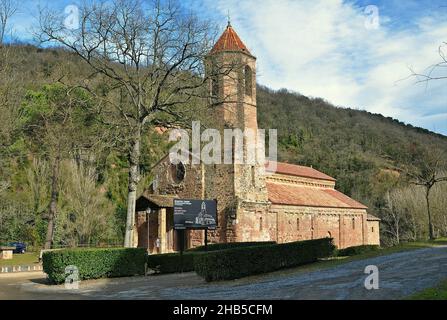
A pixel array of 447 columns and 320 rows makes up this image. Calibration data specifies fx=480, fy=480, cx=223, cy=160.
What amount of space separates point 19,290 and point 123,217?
98.1ft

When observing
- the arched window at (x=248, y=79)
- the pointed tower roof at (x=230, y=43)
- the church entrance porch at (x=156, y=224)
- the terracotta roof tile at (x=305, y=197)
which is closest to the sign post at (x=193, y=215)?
the church entrance porch at (x=156, y=224)

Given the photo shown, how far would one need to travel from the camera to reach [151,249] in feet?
116

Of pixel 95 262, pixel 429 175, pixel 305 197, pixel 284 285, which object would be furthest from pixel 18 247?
pixel 429 175

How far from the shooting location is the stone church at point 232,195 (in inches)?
1266

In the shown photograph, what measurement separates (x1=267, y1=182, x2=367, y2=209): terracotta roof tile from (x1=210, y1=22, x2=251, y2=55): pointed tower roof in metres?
11.5

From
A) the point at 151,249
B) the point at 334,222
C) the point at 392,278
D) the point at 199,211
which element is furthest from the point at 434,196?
the point at 392,278

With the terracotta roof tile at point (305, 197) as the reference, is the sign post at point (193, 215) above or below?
below

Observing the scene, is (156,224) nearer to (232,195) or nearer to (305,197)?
(232,195)

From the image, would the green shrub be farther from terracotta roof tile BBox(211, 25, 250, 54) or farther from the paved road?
terracotta roof tile BBox(211, 25, 250, 54)

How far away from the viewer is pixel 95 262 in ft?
67.8

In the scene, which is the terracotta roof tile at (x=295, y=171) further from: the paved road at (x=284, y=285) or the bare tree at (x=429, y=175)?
the paved road at (x=284, y=285)

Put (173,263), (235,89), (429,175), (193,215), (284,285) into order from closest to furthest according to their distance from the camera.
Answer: (284,285), (173,263), (193,215), (235,89), (429,175)

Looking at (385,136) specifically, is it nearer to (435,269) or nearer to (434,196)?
(434,196)

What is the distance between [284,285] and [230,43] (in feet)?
71.9
